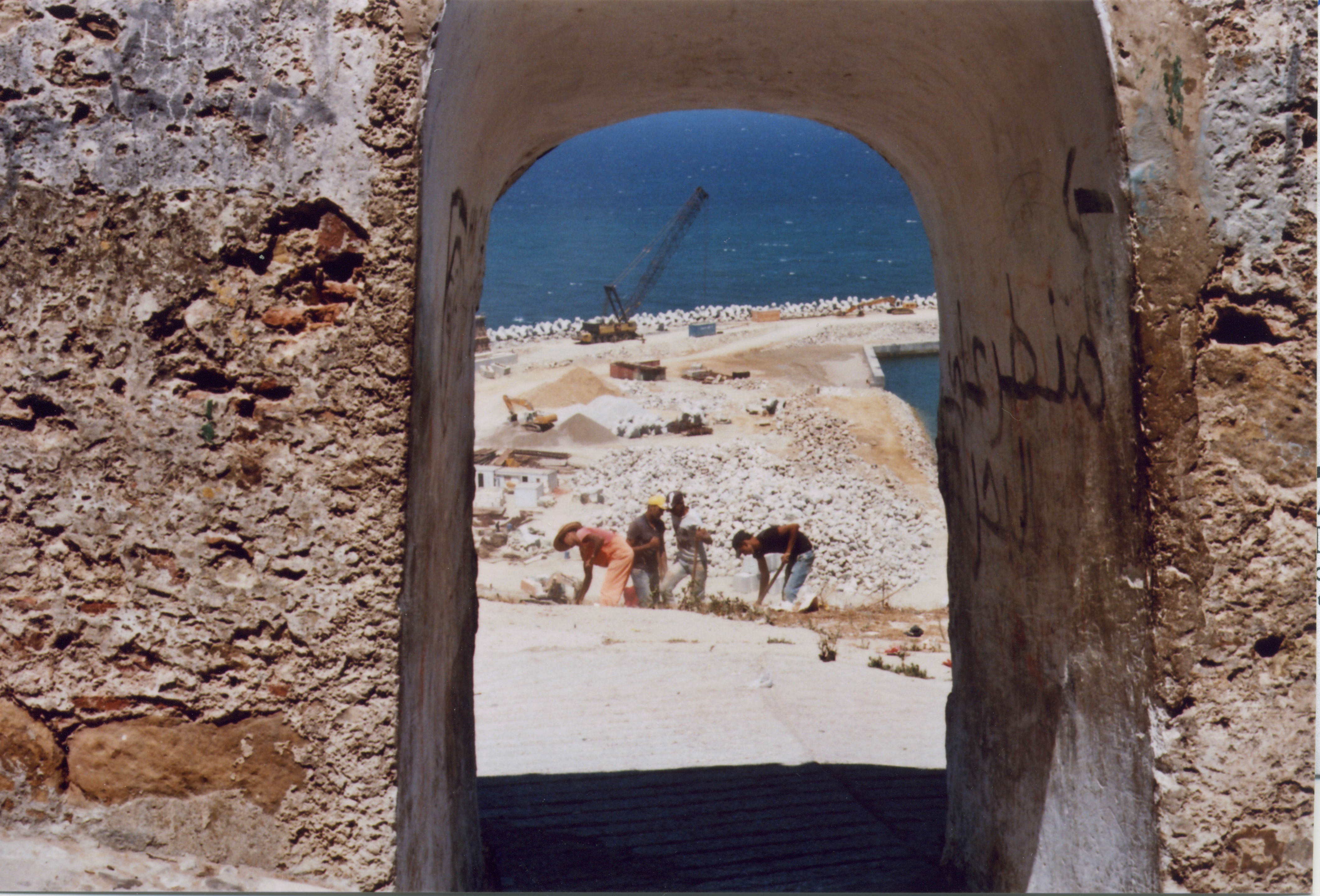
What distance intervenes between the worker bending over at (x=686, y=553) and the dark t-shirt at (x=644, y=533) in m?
0.58

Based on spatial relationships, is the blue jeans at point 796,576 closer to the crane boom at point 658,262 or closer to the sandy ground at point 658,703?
the sandy ground at point 658,703

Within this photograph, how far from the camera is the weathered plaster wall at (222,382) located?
201 cm

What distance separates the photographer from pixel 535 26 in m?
2.61

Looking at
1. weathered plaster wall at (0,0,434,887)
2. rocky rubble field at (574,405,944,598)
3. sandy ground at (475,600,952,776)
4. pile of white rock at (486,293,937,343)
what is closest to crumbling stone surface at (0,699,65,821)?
weathered plaster wall at (0,0,434,887)

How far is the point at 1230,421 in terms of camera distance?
213cm

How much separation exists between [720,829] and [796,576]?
767 cm

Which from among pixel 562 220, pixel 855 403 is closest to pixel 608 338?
pixel 855 403

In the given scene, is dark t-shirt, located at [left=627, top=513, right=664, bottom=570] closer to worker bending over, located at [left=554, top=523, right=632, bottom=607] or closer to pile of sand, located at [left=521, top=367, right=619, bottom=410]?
worker bending over, located at [left=554, top=523, right=632, bottom=607]

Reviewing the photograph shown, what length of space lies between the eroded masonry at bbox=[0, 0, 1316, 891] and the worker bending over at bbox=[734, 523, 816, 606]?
944cm

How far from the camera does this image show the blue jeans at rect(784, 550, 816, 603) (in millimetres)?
11695

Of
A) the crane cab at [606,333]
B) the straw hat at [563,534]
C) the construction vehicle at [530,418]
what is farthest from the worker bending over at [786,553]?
the crane cab at [606,333]

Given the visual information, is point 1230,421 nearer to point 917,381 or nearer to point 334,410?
point 334,410

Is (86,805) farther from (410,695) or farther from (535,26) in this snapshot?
(535,26)

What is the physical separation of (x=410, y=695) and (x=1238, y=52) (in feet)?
7.03
